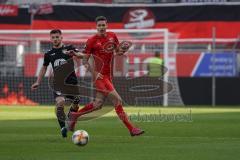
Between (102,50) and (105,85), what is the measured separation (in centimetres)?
74

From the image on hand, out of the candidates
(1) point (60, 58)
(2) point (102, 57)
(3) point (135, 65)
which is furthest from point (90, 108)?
(3) point (135, 65)

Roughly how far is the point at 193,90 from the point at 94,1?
9.44 meters

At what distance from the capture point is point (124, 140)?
1556cm

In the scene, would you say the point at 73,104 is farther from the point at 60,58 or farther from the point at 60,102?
the point at 60,58

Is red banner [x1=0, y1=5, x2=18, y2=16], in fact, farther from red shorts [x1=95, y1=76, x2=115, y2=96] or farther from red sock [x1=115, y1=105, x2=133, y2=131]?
red sock [x1=115, y1=105, x2=133, y2=131]

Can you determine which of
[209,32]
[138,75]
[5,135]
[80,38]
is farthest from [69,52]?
[209,32]

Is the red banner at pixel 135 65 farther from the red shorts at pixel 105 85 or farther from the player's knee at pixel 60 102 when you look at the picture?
the player's knee at pixel 60 102

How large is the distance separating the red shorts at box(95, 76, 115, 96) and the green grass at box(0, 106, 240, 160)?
3.06 ft

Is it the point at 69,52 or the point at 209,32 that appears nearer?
the point at 69,52

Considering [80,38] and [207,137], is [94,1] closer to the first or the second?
[80,38]

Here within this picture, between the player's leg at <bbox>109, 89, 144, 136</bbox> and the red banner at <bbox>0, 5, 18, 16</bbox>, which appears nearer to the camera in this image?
the player's leg at <bbox>109, 89, 144, 136</bbox>

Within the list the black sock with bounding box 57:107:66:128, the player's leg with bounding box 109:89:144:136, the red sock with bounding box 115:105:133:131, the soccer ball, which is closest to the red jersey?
the player's leg with bounding box 109:89:144:136

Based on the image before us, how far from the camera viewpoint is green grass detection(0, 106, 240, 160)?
498 inches

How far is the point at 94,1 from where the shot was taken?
39.6 meters
